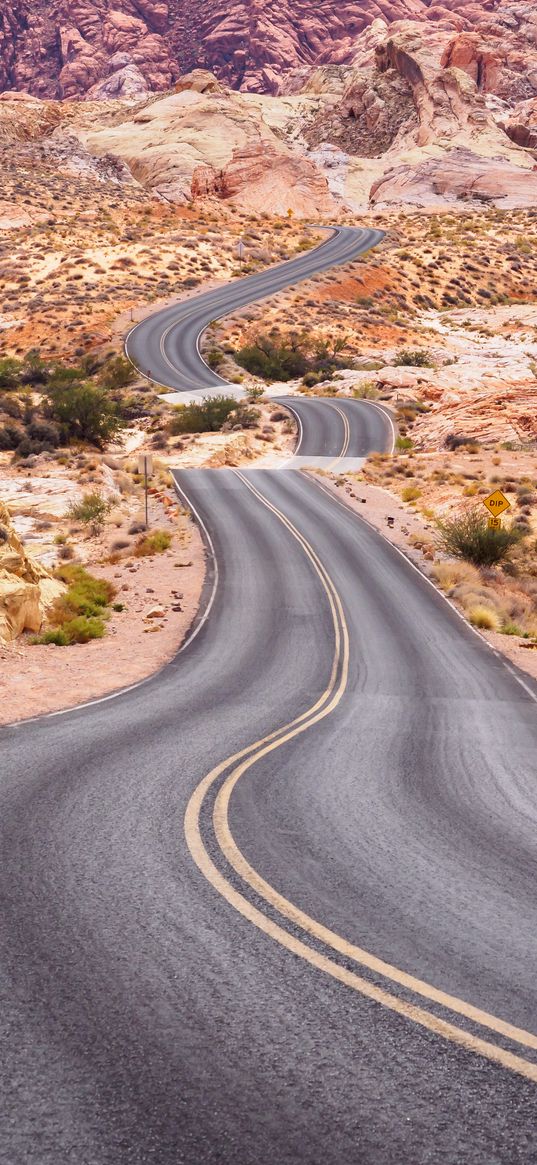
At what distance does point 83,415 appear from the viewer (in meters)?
43.1

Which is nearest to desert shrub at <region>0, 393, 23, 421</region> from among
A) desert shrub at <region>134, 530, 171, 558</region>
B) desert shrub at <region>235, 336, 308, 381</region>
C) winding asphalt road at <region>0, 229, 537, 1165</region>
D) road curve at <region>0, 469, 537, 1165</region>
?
desert shrub at <region>134, 530, 171, 558</region>

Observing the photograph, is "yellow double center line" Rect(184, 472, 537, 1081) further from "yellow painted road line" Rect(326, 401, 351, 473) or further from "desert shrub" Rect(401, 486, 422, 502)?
"yellow painted road line" Rect(326, 401, 351, 473)

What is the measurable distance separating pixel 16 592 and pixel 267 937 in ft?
47.3

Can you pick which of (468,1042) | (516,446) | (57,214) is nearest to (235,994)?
(468,1042)

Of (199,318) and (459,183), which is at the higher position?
(459,183)

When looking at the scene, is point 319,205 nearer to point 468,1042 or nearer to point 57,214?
point 57,214

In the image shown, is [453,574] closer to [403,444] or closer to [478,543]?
[478,543]

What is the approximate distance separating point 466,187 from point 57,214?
64.5 meters

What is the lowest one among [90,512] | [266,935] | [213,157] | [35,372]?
[90,512]

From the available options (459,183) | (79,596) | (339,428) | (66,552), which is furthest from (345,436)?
(459,183)

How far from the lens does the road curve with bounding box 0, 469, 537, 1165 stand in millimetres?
4438

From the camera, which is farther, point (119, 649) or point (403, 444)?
point (403, 444)

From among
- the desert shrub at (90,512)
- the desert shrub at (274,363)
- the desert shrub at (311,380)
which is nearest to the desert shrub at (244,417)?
the desert shrub at (311,380)

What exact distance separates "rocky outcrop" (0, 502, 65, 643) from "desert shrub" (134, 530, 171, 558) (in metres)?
7.40
